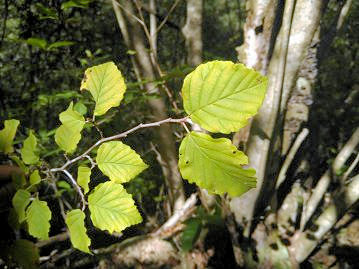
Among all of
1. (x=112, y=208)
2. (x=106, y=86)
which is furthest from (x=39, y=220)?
(x=106, y=86)

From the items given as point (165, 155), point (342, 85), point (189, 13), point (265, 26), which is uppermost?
point (189, 13)

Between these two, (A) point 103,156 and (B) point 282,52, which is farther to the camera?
(B) point 282,52

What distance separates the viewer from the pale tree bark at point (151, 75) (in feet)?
5.86

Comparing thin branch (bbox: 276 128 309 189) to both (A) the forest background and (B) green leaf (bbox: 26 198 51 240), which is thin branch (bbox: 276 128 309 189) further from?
(B) green leaf (bbox: 26 198 51 240)

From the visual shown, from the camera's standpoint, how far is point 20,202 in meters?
0.61

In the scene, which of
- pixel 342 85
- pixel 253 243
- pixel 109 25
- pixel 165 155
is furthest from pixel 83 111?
pixel 342 85

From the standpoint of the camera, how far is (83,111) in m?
1.29

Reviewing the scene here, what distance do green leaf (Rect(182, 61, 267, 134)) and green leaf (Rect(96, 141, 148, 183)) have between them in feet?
0.62

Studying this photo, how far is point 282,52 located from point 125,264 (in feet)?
4.72

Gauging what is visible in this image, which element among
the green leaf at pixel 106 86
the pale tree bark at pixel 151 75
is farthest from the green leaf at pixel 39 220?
the pale tree bark at pixel 151 75

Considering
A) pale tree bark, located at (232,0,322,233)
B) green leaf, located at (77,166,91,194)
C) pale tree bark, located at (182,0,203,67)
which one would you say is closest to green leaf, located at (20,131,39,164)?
green leaf, located at (77,166,91,194)

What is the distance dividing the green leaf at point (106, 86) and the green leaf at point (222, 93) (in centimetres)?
18

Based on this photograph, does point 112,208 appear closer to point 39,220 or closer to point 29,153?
point 39,220

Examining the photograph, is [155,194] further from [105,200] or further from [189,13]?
[105,200]
